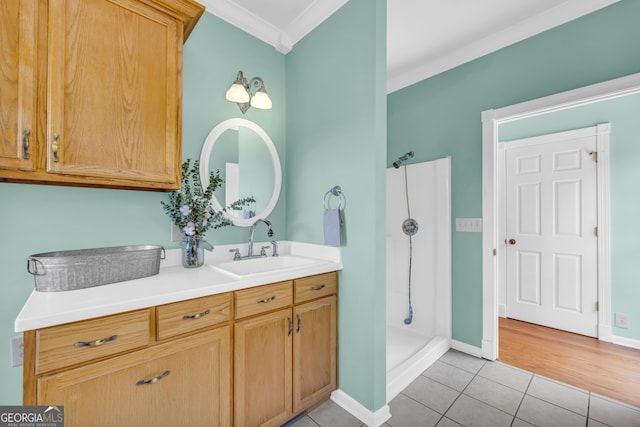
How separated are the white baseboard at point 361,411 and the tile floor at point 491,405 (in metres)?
0.03

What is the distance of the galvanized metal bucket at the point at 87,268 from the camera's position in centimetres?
109

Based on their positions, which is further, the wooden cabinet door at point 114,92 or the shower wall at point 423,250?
the shower wall at point 423,250

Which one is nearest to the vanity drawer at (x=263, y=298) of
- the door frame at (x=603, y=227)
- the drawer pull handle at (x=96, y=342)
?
the drawer pull handle at (x=96, y=342)

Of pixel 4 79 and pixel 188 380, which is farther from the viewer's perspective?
pixel 188 380

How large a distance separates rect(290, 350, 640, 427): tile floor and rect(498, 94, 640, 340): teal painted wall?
1.32 meters

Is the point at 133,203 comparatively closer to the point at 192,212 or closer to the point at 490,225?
the point at 192,212

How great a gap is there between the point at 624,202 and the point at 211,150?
377 cm

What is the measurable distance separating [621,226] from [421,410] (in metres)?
2.69

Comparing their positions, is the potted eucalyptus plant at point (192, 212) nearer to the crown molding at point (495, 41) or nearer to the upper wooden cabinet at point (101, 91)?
the upper wooden cabinet at point (101, 91)

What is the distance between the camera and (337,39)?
184cm

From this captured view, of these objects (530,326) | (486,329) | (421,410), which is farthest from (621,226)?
(421,410)

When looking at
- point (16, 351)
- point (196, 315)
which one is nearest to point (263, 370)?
point (196, 315)

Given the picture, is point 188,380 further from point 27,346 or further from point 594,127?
point 594,127

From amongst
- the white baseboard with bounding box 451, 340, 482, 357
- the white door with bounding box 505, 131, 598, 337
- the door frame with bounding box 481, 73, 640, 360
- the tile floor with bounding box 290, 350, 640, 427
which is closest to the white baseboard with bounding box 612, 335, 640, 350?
the white door with bounding box 505, 131, 598, 337
